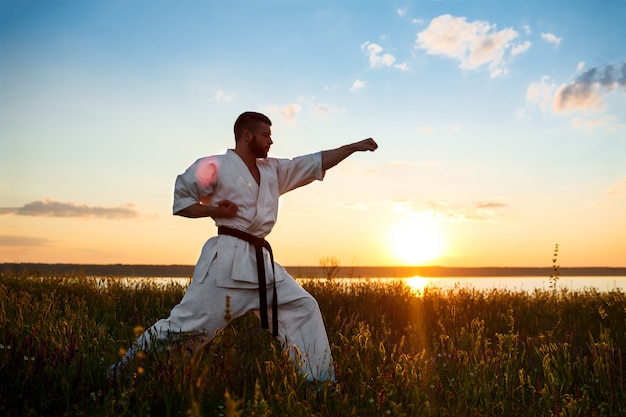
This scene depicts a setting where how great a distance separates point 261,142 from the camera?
16.3 ft

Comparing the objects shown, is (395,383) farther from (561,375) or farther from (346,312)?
(346,312)

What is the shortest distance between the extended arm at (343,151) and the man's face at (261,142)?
1.97ft

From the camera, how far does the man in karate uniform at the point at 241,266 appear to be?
4.57m

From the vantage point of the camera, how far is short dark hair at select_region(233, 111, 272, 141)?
5.01m

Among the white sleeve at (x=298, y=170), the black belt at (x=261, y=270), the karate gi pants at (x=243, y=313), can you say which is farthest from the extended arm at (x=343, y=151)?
the karate gi pants at (x=243, y=313)

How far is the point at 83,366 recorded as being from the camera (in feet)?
12.6

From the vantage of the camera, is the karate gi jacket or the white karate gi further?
the karate gi jacket

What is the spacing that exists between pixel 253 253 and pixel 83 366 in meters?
1.59

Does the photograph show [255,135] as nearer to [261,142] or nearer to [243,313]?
[261,142]

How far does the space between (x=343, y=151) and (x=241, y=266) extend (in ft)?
4.89

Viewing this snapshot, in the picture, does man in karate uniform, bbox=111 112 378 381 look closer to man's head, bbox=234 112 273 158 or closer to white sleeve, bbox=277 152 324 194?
man's head, bbox=234 112 273 158

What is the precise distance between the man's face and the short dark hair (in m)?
0.05

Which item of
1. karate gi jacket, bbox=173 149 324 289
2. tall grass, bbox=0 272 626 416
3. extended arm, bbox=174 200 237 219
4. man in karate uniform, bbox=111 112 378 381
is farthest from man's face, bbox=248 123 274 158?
tall grass, bbox=0 272 626 416

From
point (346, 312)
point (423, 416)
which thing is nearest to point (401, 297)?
point (346, 312)
